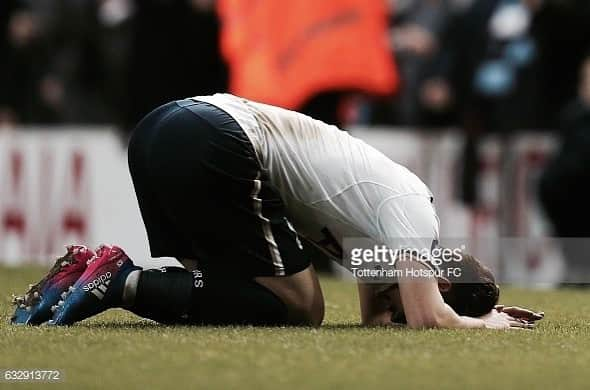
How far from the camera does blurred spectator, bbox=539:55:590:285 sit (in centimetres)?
1255

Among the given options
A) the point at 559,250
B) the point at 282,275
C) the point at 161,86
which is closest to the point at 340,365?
the point at 282,275

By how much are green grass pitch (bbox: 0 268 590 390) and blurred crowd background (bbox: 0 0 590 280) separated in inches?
236

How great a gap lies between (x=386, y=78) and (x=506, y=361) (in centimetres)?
771

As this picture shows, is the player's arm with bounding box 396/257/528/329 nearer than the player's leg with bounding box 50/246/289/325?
Yes

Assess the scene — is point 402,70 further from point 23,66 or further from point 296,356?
point 296,356

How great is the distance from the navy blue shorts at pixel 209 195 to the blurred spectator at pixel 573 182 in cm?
615

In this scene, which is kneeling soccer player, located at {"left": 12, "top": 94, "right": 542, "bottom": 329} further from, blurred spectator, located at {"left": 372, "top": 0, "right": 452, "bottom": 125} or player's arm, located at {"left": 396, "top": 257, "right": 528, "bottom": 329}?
blurred spectator, located at {"left": 372, "top": 0, "right": 452, "bottom": 125}

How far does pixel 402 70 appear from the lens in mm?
14086

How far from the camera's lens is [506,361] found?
5746mm

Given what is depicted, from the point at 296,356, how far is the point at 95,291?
114 centimetres

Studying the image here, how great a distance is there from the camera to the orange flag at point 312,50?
517 inches

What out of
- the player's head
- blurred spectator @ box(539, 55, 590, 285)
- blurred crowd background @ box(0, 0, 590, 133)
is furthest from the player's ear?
blurred crowd background @ box(0, 0, 590, 133)

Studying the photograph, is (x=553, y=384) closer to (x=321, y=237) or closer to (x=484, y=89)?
(x=321, y=237)

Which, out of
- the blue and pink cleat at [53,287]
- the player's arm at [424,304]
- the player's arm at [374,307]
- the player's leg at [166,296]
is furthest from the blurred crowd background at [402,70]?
the blue and pink cleat at [53,287]
